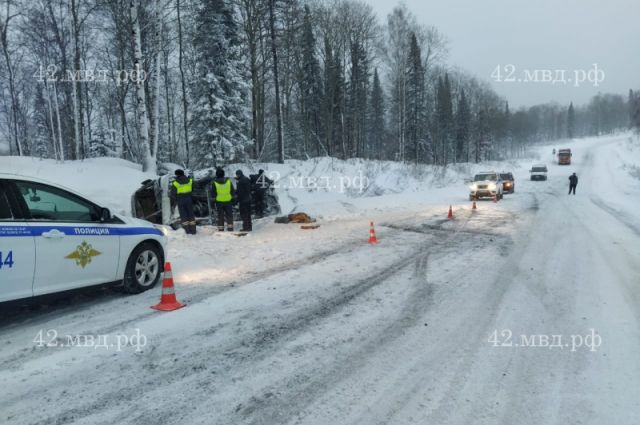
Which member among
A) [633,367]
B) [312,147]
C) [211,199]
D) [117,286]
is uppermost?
[312,147]

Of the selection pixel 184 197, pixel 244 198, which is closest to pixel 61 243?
pixel 184 197

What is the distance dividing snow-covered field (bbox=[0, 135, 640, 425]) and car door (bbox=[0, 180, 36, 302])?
58 centimetres

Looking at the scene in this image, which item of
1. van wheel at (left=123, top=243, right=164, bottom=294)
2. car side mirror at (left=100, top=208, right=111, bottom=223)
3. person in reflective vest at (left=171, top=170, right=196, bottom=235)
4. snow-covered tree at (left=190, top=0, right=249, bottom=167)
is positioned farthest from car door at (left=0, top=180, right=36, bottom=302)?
snow-covered tree at (left=190, top=0, right=249, bottom=167)

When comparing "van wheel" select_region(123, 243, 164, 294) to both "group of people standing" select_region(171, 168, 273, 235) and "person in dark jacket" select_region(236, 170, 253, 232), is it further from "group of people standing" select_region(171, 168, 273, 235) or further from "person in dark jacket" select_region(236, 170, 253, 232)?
"person in dark jacket" select_region(236, 170, 253, 232)

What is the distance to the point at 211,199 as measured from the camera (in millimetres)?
13953

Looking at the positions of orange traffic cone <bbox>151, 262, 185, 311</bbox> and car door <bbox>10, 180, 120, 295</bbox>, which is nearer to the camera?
car door <bbox>10, 180, 120, 295</bbox>

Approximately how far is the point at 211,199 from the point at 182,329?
365 inches

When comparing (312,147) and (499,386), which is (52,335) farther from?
(312,147)

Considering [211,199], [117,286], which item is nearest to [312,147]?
[211,199]

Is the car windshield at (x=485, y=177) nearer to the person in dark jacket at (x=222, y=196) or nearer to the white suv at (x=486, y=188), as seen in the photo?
the white suv at (x=486, y=188)

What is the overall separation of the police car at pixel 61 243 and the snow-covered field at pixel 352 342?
497 mm

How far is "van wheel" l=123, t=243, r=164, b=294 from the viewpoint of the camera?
6414 mm

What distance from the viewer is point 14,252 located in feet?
15.7

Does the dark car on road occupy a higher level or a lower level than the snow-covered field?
higher
